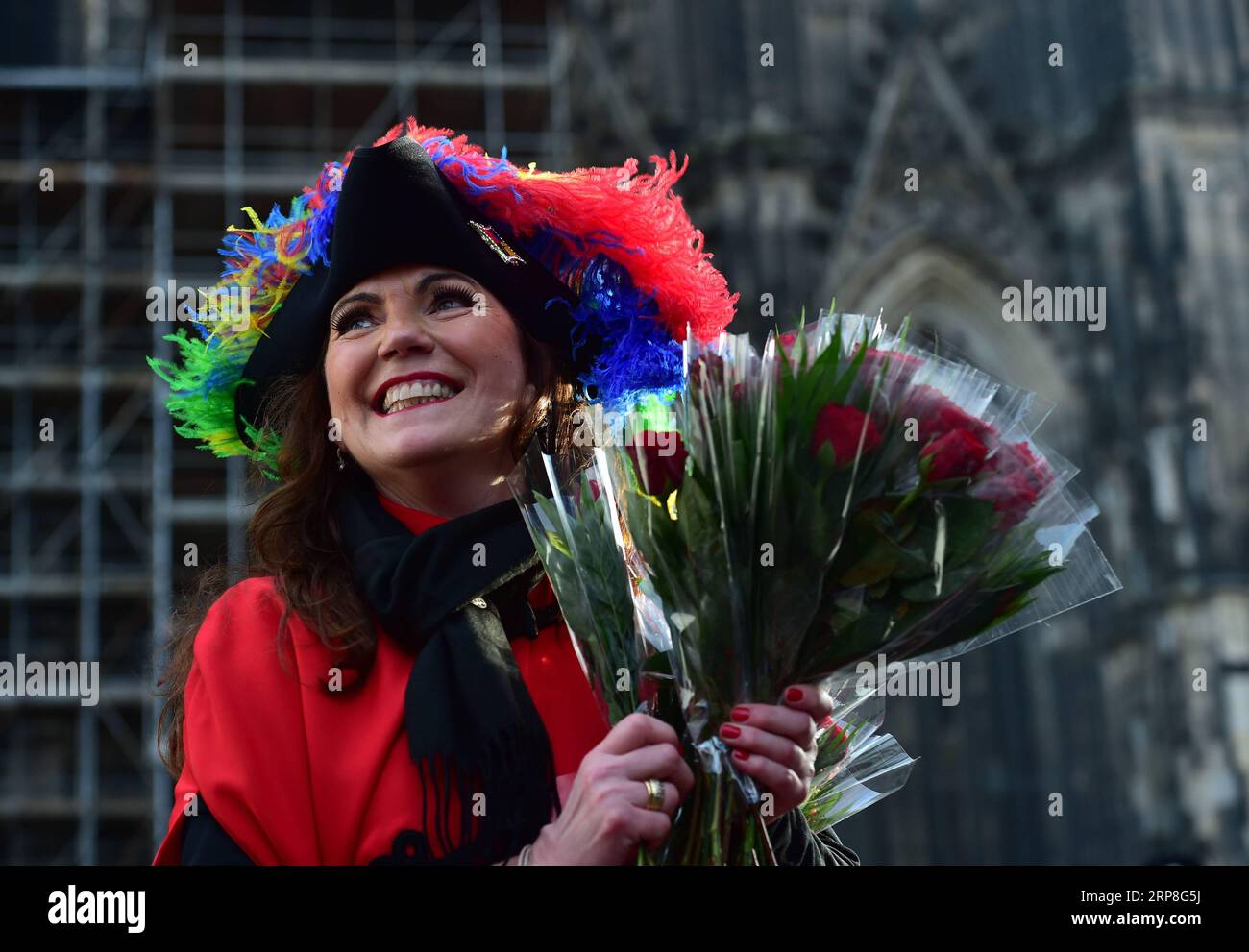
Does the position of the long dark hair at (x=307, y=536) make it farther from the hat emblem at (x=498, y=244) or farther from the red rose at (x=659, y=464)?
the red rose at (x=659, y=464)

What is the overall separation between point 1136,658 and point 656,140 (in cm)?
687

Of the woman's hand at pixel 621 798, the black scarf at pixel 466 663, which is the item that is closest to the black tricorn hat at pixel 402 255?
the black scarf at pixel 466 663

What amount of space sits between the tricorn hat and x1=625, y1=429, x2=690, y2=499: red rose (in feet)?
1.35

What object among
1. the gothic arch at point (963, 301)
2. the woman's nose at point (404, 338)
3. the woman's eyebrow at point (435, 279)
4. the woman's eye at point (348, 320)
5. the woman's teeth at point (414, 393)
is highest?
the gothic arch at point (963, 301)

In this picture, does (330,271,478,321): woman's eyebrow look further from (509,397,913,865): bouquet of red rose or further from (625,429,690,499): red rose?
(625,429,690,499): red rose

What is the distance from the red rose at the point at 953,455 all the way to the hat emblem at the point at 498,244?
660mm

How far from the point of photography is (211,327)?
2479 millimetres

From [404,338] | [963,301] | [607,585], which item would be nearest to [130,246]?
[963,301]

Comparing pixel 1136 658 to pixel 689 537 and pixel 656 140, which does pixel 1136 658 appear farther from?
pixel 689 537

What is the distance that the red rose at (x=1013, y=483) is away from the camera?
184cm

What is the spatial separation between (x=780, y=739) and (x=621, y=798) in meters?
0.18

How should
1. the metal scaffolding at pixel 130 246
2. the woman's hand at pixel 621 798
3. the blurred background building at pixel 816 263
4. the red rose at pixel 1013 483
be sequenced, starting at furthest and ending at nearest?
the blurred background building at pixel 816 263 → the metal scaffolding at pixel 130 246 → the red rose at pixel 1013 483 → the woman's hand at pixel 621 798

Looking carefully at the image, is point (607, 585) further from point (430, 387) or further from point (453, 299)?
point (453, 299)

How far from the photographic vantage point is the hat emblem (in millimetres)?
2250
